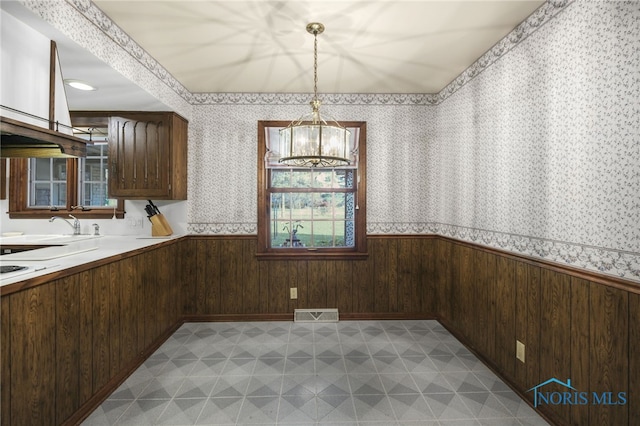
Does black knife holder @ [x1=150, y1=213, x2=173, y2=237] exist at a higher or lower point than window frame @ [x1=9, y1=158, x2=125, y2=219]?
lower

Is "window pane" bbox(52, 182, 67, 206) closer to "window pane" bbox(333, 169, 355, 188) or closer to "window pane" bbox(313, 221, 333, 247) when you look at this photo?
"window pane" bbox(313, 221, 333, 247)

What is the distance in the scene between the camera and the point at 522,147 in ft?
7.21

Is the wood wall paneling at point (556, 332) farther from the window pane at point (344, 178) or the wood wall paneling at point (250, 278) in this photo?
the wood wall paneling at point (250, 278)

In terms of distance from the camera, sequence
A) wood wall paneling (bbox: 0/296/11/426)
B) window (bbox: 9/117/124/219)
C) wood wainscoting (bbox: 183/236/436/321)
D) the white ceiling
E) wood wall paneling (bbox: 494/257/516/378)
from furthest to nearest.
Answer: wood wainscoting (bbox: 183/236/436/321) → window (bbox: 9/117/124/219) → wood wall paneling (bbox: 494/257/516/378) → the white ceiling → wood wall paneling (bbox: 0/296/11/426)

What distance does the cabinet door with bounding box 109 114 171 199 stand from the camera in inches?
126

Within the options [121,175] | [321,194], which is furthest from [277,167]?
[121,175]

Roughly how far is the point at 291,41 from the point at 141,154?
1995mm

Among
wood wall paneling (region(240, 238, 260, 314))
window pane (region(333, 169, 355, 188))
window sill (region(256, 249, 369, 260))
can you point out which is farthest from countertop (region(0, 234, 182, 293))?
window pane (region(333, 169, 355, 188))

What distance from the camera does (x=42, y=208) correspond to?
138 inches

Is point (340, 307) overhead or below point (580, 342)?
below

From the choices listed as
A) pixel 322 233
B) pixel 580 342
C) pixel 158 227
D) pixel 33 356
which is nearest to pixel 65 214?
pixel 158 227

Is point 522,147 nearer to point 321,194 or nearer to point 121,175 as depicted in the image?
point 321,194

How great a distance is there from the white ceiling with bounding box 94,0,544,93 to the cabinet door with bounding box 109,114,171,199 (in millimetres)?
626

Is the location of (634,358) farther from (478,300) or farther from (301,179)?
(301,179)
